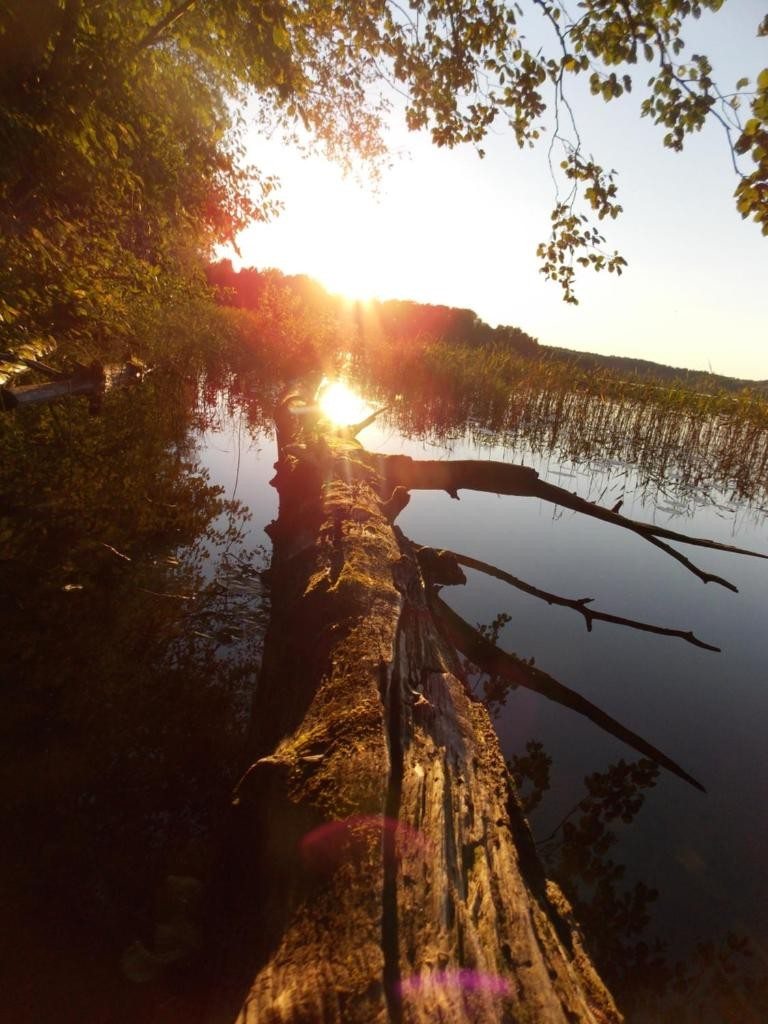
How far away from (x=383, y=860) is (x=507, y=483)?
11.8 feet

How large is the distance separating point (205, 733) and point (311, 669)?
0.79 m

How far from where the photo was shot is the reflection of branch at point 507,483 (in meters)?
3.84

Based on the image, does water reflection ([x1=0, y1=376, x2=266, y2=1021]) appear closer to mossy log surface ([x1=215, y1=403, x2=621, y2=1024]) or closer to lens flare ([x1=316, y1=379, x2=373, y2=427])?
mossy log surface ([x1=215, y1=403, x2=621, y2=1024])

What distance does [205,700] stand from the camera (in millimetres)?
2650

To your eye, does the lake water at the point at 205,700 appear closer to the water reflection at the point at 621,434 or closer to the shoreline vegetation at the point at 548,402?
the water reflection at the point at 621,434

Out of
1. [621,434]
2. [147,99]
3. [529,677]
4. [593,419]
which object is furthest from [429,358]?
[529,677]

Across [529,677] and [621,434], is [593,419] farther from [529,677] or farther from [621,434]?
[529,677]

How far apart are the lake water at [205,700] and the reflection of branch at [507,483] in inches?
34.0

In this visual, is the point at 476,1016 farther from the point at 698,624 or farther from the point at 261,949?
the point at 698,624

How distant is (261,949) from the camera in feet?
3.56

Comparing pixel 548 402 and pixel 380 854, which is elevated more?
pixel 548 402

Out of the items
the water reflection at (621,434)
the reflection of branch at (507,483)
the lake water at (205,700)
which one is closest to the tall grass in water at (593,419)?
the water reflection at (621,434)

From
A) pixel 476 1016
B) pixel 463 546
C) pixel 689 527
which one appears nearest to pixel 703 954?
pixel 476 1016

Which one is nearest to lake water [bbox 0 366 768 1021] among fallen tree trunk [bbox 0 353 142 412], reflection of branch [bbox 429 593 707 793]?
reflection of branch [bbox 429 593 707 793]
